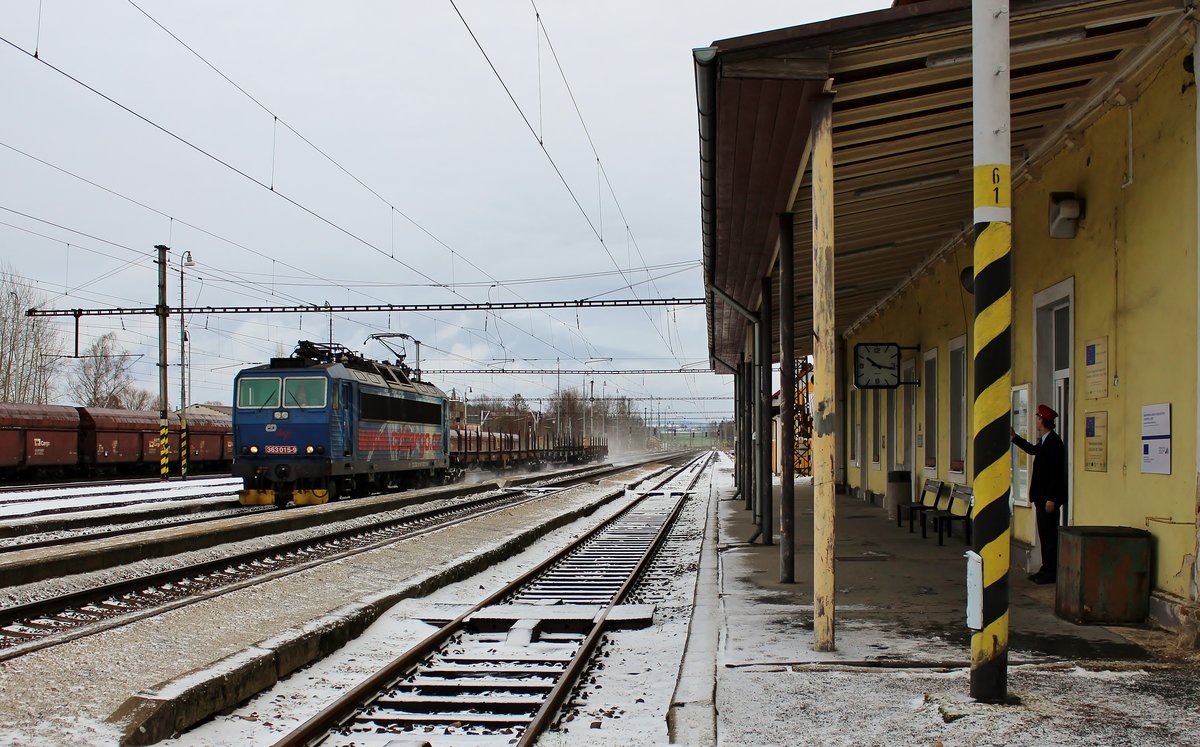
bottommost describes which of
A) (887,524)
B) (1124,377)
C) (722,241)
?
(887,524)

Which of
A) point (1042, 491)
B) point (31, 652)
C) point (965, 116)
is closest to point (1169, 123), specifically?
point (965, 116)

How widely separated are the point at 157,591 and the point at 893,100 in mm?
8285

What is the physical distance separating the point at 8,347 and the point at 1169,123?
53817 mm

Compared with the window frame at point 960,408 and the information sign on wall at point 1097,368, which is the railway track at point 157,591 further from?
the information sign on wall at point 1097,368

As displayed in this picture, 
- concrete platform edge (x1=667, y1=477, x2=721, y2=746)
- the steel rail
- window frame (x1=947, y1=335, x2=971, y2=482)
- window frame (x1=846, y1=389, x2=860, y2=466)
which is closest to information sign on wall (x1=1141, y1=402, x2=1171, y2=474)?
concrete platform edge (x1=667, y1=477, x2=721, y2=746)

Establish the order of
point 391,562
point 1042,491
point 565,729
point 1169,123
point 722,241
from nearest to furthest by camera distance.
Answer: point 565,729
point 1169,123
point 1042,491
point 722,241
point 391,562

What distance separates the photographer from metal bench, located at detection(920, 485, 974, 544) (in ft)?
41.4

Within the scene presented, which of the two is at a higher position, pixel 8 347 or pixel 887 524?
pixel 8 347

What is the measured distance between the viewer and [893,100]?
7.46 meters

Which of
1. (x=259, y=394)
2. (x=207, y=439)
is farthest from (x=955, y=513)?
(x=207, y=439)

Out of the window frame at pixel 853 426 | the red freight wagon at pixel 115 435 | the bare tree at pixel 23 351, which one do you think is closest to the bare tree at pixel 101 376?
the bare tree at pixel 23 351

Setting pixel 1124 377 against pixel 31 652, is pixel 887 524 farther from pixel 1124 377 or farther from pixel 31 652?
pixel 31 652

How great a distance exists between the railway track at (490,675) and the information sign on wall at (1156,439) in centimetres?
411

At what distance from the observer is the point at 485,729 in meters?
5.61
